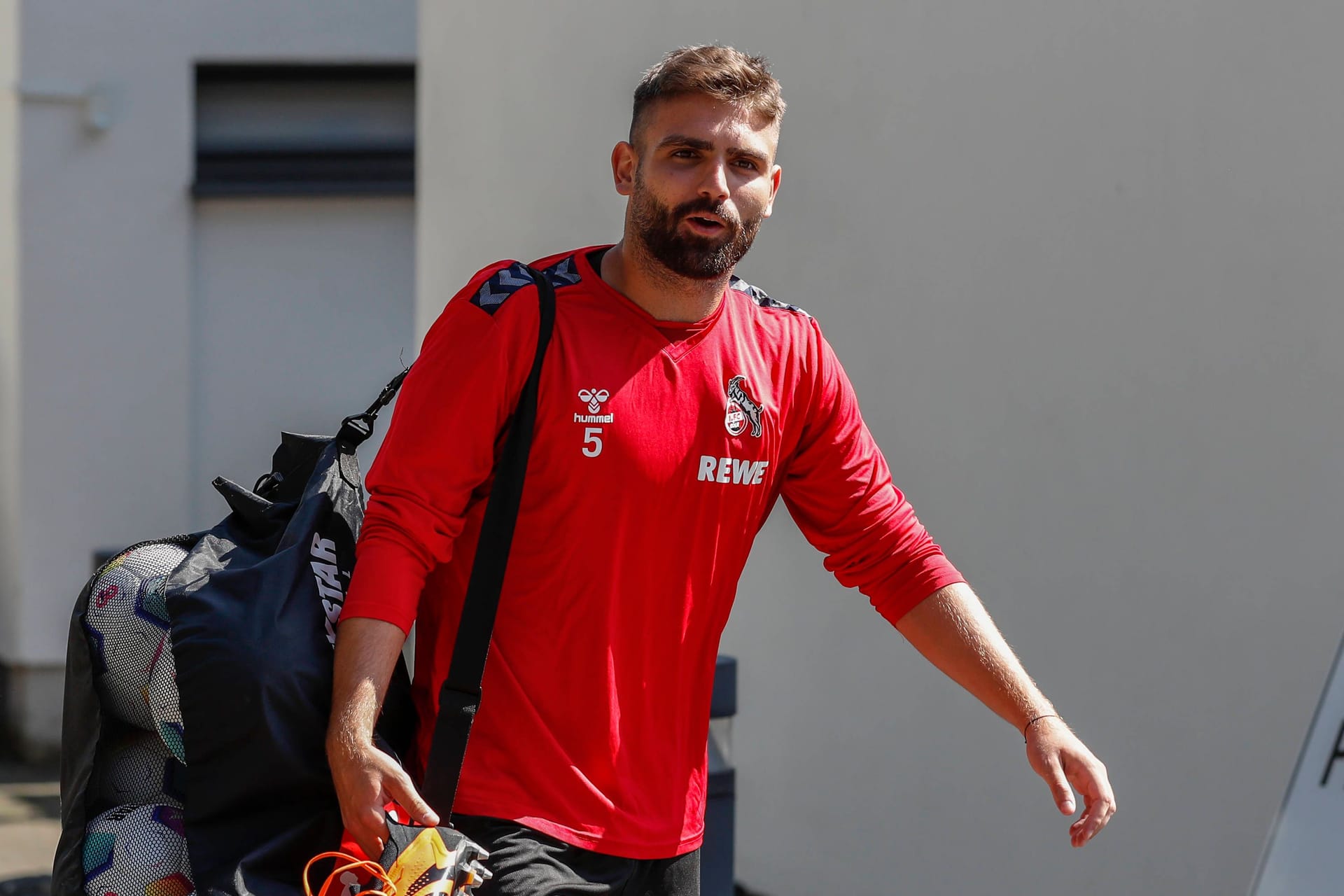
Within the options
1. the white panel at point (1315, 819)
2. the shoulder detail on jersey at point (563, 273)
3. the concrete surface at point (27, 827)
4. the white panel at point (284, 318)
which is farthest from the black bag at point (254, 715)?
the white panel at point (284, 318)

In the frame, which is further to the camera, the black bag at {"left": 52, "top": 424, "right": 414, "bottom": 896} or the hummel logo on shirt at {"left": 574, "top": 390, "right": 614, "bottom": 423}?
the hummel logo on shirt at {"left": 574, "top": 390, "right": 614, "bottom": 423}

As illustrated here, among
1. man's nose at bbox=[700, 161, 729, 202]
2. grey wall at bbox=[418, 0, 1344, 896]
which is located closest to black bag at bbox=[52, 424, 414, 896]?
man's nose at bbox=[700, 161, 729, 202]

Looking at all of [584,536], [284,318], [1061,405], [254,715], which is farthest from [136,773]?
[284,318]

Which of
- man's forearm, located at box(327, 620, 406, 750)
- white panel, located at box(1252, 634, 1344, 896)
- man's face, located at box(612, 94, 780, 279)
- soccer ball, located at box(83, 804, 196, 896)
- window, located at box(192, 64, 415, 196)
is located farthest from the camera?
window, located at box(192, 64, 415, 196)

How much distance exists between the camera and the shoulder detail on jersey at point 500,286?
2426 mm

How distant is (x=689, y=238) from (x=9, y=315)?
7126 mm

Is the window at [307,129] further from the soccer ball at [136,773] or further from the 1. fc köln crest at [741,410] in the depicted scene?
the soccer ball at [136,773]

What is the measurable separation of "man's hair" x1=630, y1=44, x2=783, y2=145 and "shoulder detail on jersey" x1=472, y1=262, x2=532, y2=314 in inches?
13.3

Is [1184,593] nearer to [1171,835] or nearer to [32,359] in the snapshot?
[1171,835]

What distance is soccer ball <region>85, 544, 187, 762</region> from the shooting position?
2369 millimetres

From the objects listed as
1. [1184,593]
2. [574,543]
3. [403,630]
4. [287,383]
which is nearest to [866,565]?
[574,543]

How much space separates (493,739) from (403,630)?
280 mm

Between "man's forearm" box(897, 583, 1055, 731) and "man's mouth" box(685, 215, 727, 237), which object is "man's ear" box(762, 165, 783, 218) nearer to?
"man's mouth" box(685, 215, 727, 237)

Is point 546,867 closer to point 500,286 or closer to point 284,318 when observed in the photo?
point 500,286
